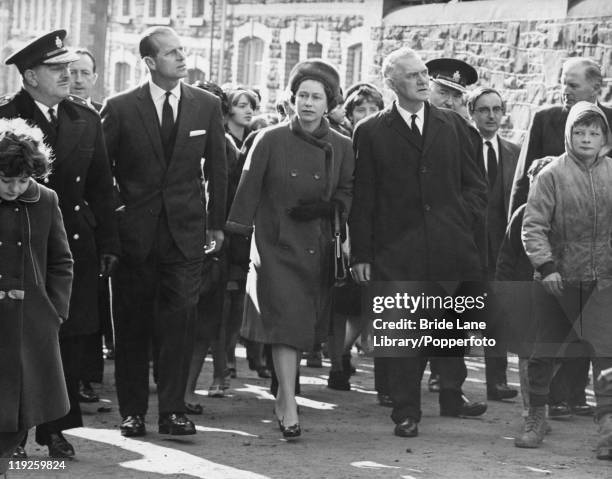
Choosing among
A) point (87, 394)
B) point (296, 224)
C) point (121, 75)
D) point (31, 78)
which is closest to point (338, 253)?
point (296, 224)

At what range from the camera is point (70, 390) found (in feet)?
29.7

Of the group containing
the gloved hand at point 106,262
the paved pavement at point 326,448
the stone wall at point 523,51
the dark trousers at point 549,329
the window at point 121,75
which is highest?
the window at point 121,75

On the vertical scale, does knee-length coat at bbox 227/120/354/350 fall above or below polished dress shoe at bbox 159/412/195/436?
above

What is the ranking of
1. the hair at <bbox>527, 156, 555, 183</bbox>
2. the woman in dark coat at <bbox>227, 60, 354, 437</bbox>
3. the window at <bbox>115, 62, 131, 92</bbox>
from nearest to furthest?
the woman in dark coat at <bbox>227, 60, 354, 437</bbox>, the hair at <bbox>527, 156, 555, 183</bbox>, the window at <bbox>115, 62, 131, 92</bbox>

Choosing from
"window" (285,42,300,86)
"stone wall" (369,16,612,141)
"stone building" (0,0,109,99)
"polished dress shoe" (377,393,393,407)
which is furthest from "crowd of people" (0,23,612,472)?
"stone building" (0,0,109,99)

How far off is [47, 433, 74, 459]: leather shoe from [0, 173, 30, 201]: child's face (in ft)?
5.50

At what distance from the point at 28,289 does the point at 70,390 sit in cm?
Answer: 151

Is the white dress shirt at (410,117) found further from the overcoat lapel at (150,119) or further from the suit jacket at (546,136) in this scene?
the overcoat lapel at (150,119)

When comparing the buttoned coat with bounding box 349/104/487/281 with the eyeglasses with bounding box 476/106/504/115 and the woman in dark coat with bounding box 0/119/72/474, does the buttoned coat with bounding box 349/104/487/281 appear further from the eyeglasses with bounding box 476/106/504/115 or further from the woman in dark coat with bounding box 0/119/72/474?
the woman in dark coat with bounding box 0/119/72/474

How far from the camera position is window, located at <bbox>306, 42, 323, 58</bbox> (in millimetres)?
28547

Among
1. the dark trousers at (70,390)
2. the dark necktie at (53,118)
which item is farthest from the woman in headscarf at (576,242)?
the dark necktie at (53,118)

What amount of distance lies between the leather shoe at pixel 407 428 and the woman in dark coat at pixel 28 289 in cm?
265

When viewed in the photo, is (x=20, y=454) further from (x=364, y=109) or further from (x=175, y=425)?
(x=364, y=109)

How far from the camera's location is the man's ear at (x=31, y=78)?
9023 mm
